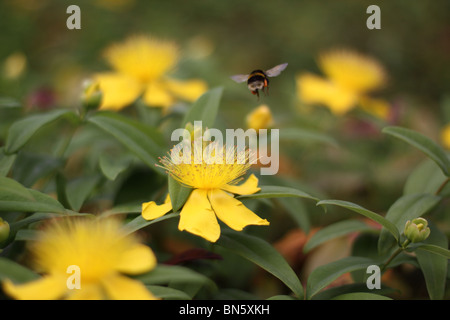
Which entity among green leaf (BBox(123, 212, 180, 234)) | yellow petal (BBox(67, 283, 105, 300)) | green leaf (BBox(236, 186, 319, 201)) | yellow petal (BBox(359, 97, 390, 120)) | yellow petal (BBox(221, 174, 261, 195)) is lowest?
yellow petal (BBox(67, 283, 105, 300))

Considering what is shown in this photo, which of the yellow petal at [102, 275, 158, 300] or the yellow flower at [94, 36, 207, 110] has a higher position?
the yellow flower at [94, 36, 207, 110]

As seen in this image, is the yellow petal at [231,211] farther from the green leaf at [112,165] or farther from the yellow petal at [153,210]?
the green leaf at [112,165]

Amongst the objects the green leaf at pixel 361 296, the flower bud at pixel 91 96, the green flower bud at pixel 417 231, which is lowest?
the green leaf at pixel 361 296

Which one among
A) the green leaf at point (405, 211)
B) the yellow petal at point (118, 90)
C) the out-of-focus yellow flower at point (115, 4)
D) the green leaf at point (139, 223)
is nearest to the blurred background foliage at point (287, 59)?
the out-of-focus yellow flower at point (115, 4)

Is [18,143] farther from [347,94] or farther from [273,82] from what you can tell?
[273,82]

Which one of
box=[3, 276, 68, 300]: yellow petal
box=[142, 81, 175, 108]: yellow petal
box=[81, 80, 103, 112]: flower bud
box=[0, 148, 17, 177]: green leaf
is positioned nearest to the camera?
box=[3, 276, 68, 300]: yellow petal

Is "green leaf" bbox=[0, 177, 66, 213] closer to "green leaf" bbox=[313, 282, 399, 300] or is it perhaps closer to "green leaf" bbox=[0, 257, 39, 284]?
"green leaf" bbox=[0, 257, 39, 284]

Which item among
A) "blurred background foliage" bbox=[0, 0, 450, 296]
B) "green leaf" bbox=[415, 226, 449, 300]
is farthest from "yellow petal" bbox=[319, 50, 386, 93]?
"green leaf" bbox=[415, 226, 449, 300]
